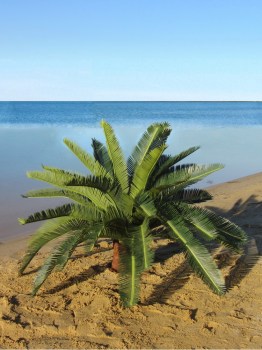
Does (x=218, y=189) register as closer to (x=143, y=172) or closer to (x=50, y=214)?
(x=143, y=172)

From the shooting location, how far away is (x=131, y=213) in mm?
5551

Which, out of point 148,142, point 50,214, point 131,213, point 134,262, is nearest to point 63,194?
point 50,214

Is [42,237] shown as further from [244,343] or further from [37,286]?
[244,343]

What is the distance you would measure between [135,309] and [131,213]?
108cm

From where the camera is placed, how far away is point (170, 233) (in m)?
5.34

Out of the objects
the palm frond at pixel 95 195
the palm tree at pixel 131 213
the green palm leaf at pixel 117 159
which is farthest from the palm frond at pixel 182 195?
the palm frond at pixel 95 195

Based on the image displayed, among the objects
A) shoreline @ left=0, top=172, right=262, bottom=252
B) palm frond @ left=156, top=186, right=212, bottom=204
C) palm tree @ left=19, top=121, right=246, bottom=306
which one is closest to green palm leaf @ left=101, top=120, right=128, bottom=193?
palm tree @ left=19, top=121, right=246, bottom=306

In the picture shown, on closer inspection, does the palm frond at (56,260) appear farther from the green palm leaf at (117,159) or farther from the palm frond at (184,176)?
the palm frond at (184,176)

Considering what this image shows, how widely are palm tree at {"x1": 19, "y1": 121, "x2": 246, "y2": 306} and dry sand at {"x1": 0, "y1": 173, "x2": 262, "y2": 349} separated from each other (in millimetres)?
334

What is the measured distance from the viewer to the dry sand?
15.2 ft

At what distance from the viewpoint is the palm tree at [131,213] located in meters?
5.08

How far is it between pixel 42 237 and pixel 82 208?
0.58 metres

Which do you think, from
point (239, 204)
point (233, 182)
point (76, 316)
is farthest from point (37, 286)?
point (233, 182)

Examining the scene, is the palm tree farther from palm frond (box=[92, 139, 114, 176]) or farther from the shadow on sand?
the shadow on sand
